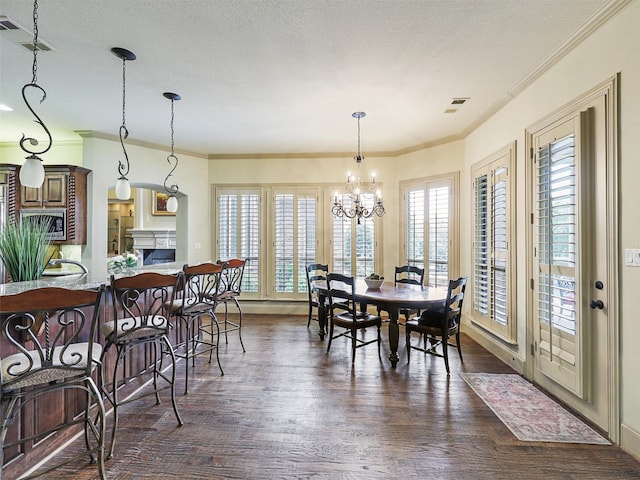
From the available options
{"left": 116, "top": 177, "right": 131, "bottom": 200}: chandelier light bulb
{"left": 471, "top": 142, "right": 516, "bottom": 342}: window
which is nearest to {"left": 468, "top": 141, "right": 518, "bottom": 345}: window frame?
{"left": 471, "top": 142, "right": 516, "bottom": 342}: window

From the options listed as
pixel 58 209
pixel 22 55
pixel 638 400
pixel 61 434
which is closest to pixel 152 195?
pixel 58 209

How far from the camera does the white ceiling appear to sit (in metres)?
2.23

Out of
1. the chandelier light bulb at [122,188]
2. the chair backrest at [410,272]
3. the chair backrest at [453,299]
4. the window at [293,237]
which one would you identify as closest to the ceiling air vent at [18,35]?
the chandelier light bulb at [122,188]

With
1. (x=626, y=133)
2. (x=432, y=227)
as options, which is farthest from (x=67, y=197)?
(x=626, y=133)

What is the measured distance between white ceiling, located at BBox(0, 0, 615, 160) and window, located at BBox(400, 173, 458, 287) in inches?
37.8

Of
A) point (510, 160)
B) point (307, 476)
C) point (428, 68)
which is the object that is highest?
point (428, 68)

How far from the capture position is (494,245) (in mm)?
3830

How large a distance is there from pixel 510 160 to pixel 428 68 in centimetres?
138

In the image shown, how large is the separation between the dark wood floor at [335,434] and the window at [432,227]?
1803 mm

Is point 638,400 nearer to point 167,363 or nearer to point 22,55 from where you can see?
point 167,363

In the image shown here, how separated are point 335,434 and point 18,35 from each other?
3.86m

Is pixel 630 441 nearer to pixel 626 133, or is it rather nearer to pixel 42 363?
pixel 626 133

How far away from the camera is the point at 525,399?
2.75 meters

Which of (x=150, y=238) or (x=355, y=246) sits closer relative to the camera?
(x=355, y=246)
